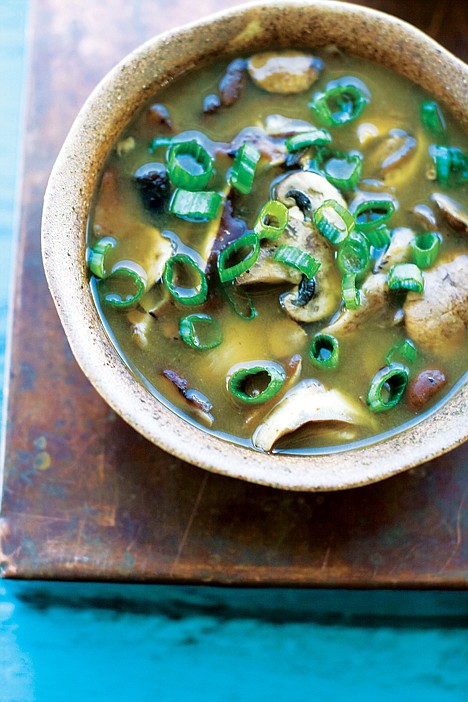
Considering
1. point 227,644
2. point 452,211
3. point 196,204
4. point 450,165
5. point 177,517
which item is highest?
point 450,165

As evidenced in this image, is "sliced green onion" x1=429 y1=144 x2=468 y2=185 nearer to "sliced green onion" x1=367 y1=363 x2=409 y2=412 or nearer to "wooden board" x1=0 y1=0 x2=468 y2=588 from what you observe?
"sliced green onion" x1=367 y1=363 x2=409 y2=412

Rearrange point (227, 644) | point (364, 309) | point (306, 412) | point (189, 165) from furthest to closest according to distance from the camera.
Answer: point (227, 644), point (189, 165), point (364, 309), point (306, 412)

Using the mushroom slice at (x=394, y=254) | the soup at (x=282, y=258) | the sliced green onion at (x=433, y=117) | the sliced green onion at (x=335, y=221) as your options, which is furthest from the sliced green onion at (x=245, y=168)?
the sliced green onion at (x=433, y=117)

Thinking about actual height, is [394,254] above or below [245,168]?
below

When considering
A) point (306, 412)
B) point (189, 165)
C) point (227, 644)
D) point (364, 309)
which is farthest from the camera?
point (227, 644)

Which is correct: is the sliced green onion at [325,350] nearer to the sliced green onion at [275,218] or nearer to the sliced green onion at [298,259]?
the sliced green onion at [298,259]

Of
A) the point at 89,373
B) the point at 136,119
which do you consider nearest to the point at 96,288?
the point at 89,373

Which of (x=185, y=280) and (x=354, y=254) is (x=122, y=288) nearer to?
(x=185, y=280)

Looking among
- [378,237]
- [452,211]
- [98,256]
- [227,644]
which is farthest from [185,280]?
[227,644]
